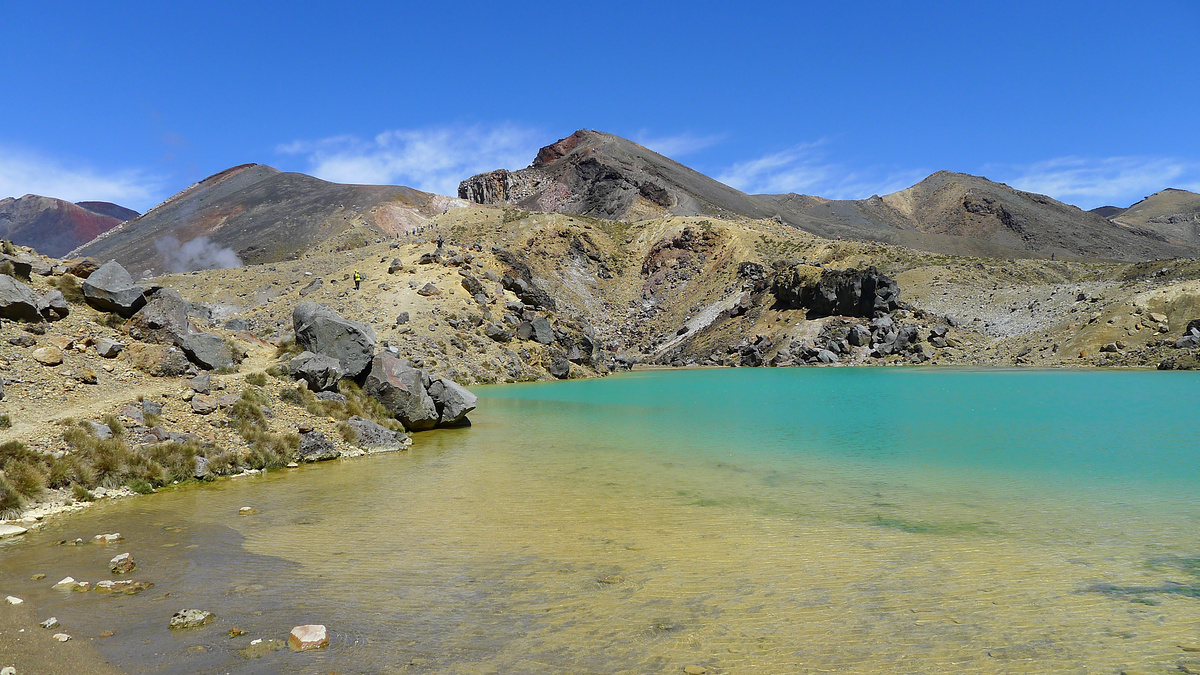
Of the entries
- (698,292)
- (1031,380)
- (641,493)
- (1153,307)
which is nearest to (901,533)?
(641,493)

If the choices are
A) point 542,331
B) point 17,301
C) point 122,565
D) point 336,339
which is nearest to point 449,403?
point 336,339

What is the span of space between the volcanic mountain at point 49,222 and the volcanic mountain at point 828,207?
10606 centimetres

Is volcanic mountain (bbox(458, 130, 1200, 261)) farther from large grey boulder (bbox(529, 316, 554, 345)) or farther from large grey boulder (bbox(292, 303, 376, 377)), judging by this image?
large grey boulder (bbox(292, 303, 376, 377))

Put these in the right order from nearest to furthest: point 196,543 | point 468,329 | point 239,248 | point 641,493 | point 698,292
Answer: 1. point 196,543
2. point 641,493
3. point 468,329
4. point 698,292
5. point 239,248

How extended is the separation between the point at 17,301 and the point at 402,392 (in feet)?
32.0

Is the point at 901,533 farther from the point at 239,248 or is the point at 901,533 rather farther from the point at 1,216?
the point at 1,216

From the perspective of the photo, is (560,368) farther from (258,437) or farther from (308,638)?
(308,638)

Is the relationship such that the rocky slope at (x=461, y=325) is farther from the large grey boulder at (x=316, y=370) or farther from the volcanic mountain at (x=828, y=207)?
the volcanic mountain at (x=828, y=207)

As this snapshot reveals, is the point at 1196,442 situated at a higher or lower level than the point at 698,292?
lower

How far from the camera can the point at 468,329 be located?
45.8 metres

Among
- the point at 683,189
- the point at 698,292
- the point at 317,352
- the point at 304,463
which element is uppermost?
the point at 683,189

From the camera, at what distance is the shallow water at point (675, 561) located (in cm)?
547

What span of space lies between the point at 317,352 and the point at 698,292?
6496cm

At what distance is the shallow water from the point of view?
5.47m
